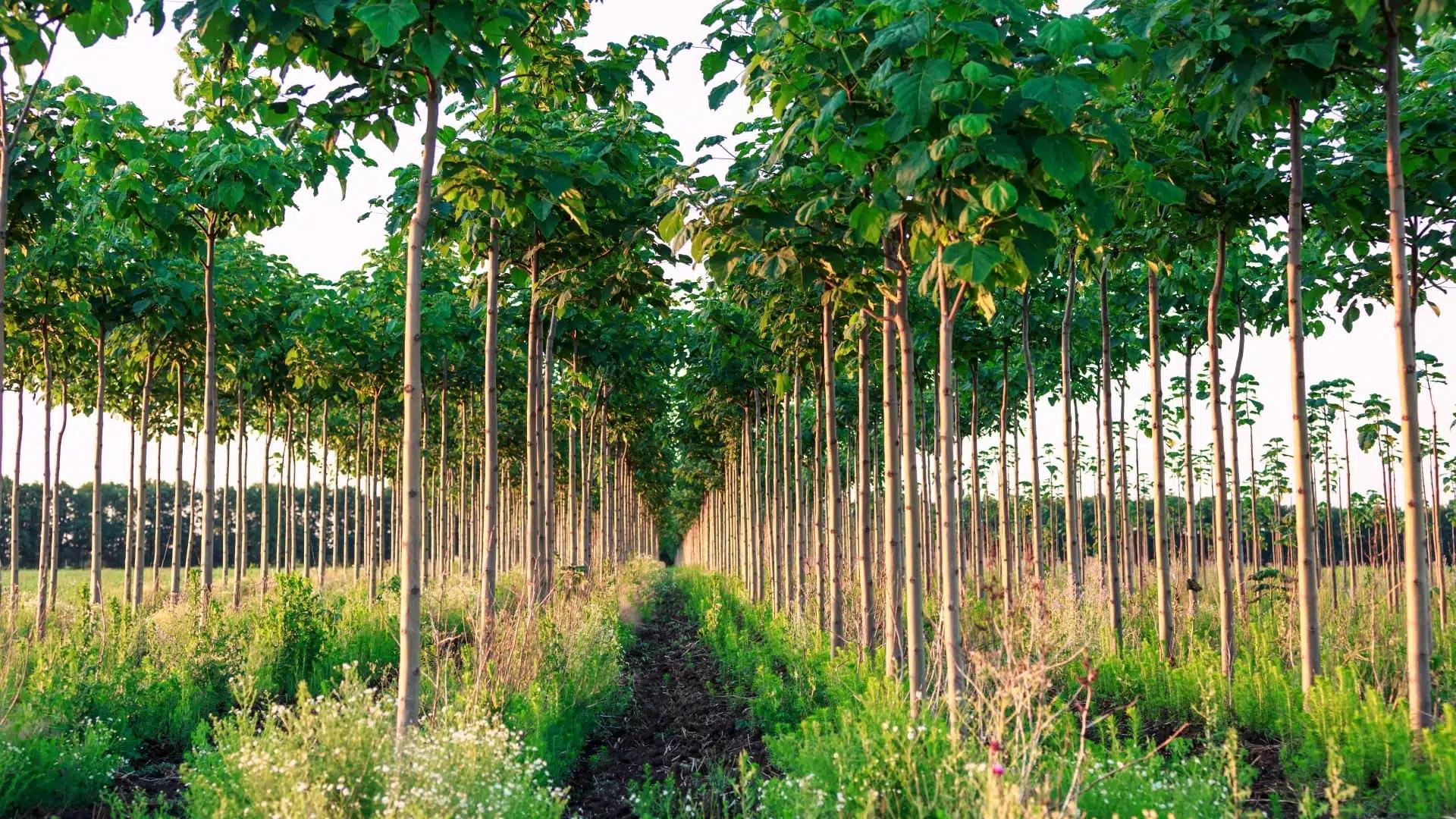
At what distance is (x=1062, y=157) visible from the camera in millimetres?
4762

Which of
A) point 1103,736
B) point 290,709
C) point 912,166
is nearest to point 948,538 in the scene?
point 1103,736

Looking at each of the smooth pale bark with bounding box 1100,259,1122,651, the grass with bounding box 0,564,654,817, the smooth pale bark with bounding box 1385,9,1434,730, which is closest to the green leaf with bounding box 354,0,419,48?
the grass with bounding box 0,564,654,817

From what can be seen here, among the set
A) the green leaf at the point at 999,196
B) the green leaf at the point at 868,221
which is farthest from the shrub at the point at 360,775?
the green leaf at the point at 999,196

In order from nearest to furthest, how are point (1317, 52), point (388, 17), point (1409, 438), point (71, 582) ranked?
point (388, 17)
point (1317, 52)
point (1409, 438)
point (71, 582)

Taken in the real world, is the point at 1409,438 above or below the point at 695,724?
above

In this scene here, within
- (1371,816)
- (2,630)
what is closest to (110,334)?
(2,630)

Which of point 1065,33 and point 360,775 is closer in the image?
point 1065,33

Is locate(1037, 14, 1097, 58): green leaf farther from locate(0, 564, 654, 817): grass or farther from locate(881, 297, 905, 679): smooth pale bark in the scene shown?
locate(0, 564, 654, 817): grass

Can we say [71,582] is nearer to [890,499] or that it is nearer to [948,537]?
[890,499]

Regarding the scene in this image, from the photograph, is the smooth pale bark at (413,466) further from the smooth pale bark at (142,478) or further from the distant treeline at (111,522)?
the distant treeline at (111,522)

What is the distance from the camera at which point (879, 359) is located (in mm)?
16609

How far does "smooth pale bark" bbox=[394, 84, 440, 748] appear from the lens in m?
5.71

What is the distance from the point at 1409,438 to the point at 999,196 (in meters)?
3.22

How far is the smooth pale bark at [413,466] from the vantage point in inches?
225
